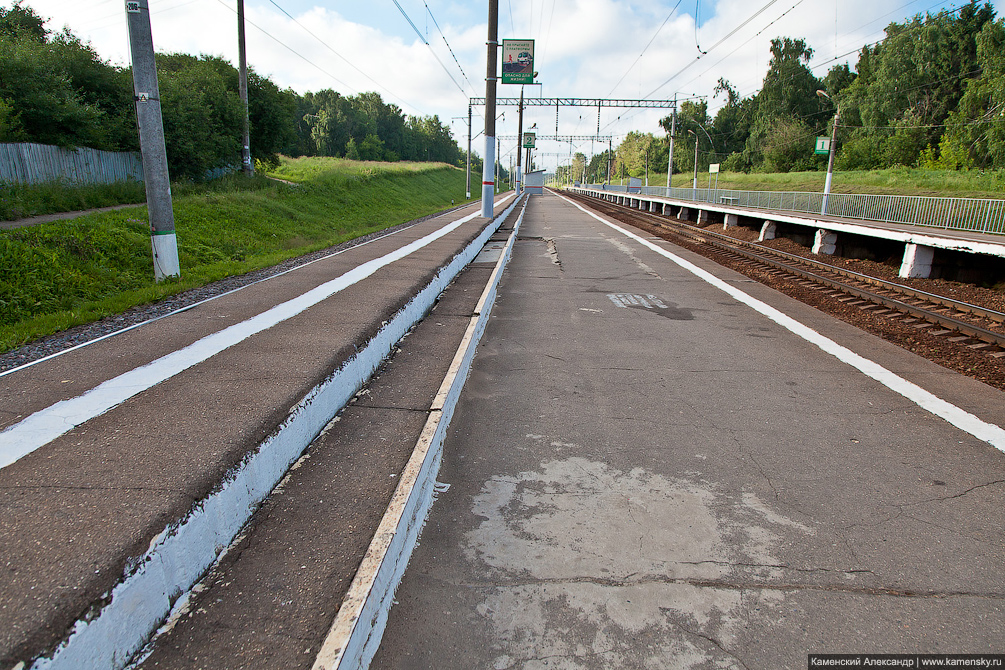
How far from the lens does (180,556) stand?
8.16 feet

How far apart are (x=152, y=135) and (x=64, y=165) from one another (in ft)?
34.3

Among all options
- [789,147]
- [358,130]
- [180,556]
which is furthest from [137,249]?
Result: [358,130]

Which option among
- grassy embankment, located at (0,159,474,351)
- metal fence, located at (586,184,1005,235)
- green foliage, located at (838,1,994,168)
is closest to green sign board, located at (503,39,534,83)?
grassy embankment, located at (0,159,474,351)

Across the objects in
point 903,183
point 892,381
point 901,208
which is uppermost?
point 903,183

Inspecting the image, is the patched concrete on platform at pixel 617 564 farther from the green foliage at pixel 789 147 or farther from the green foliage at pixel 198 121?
the green foliage at pixel 789 147

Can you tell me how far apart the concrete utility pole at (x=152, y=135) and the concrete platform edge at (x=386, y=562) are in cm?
764

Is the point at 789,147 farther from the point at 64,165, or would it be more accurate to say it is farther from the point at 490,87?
the point at 64,165

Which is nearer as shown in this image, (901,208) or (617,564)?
(617,564)

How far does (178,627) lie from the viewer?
7.56 ft

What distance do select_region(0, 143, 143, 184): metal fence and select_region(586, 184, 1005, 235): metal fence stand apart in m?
25.5

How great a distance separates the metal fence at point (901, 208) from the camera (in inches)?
607

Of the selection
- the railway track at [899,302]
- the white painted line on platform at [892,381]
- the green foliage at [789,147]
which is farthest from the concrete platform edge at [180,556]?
the green foliage at [789,147]

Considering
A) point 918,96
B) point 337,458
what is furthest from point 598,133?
point 337,458

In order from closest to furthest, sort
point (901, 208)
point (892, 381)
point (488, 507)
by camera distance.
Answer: point (488, 507) < point (892, 381) < point (901, 208)
